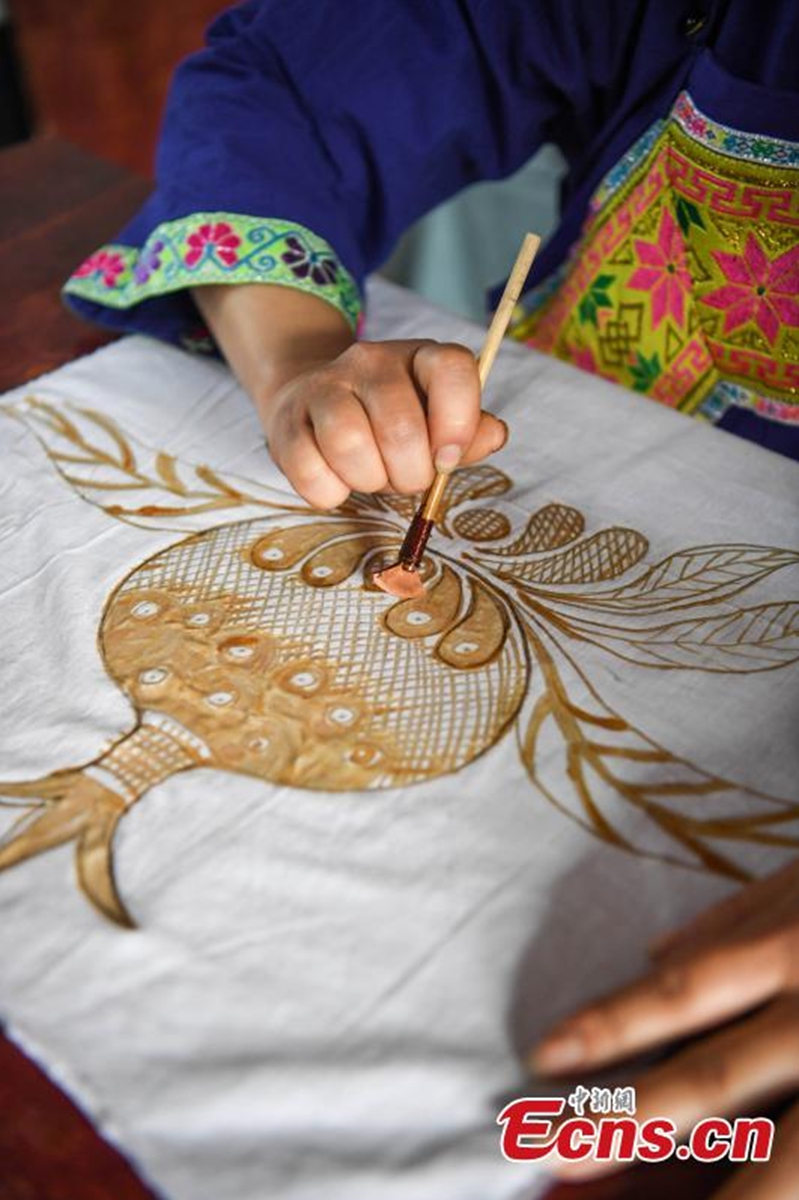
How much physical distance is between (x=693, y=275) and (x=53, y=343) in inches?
16.8

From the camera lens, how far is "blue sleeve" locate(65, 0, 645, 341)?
720 millimetres

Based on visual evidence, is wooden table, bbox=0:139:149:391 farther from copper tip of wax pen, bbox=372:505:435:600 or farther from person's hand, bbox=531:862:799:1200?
person's hand, bbox=531:862:799:1200

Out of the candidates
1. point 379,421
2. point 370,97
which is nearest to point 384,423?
point 379,421

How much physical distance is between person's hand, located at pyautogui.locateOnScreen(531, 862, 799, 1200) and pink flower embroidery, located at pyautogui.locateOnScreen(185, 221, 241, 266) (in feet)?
1.70

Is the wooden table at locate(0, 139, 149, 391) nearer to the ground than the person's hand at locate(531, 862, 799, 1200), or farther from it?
nearer to the ground

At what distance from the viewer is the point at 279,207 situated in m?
0.72

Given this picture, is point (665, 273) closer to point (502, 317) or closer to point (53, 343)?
point (502, 317)

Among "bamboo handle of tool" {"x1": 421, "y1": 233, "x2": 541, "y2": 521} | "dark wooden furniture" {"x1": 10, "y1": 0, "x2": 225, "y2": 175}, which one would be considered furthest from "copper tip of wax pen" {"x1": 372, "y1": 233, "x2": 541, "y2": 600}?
"dark wooden furniture" {"x1": 10, "y1": 0, "x2": 225, "y2": 175}

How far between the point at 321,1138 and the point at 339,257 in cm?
56

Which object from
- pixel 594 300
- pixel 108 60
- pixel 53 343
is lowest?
pixel 108 60

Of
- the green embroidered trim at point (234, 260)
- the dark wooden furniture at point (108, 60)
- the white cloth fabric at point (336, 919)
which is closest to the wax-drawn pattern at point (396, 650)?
the white cloth fabric at point (336, 919)

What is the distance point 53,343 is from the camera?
2.55 ft

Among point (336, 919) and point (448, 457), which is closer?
point (336, 919)

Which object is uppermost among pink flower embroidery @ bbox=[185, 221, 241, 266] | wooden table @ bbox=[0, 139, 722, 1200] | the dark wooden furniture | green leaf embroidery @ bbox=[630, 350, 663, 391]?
pink flower embroidery @ bbox=[185, 221, 241, 266]
